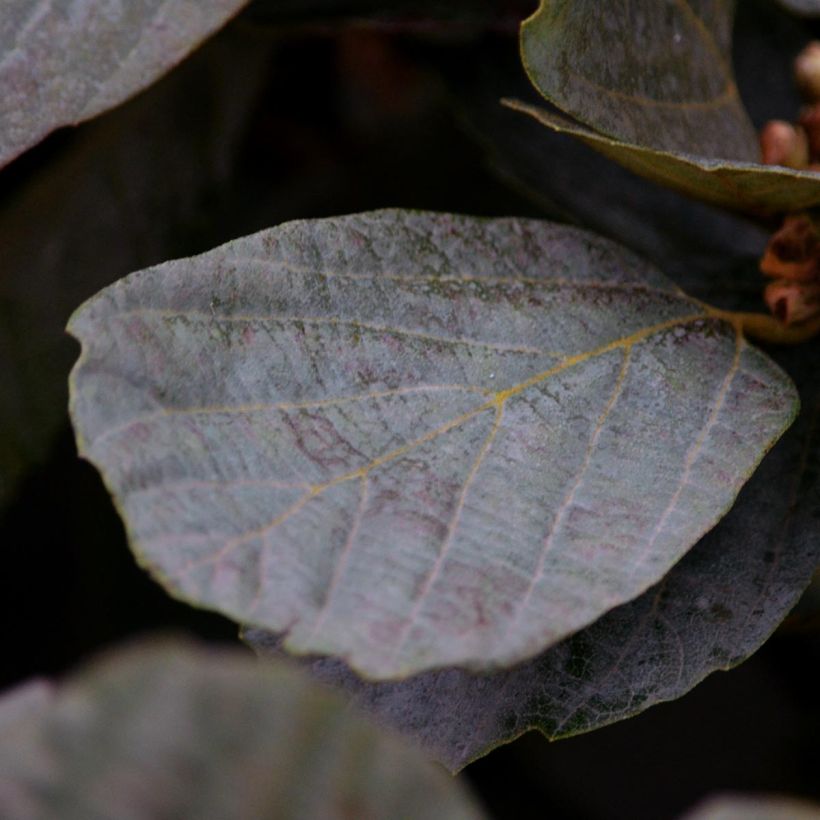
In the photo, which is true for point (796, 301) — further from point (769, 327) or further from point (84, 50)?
point (84, 50)

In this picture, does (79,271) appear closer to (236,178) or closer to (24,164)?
(24,164)

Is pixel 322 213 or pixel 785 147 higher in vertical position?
pixel 785 147

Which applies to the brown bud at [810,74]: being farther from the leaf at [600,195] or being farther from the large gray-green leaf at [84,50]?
the large gray-green leaf at [84,50]

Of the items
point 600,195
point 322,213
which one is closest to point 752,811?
point 600,195

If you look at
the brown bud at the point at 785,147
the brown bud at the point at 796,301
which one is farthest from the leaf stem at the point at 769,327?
the brown bud at the point at 785,147

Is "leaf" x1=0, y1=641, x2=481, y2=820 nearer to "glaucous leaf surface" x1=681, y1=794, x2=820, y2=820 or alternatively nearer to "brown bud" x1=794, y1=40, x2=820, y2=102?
"glaucous leaf surface" x1=681, y1=794, x2=820, y2=820

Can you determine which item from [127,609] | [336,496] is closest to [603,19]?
[336,496]
